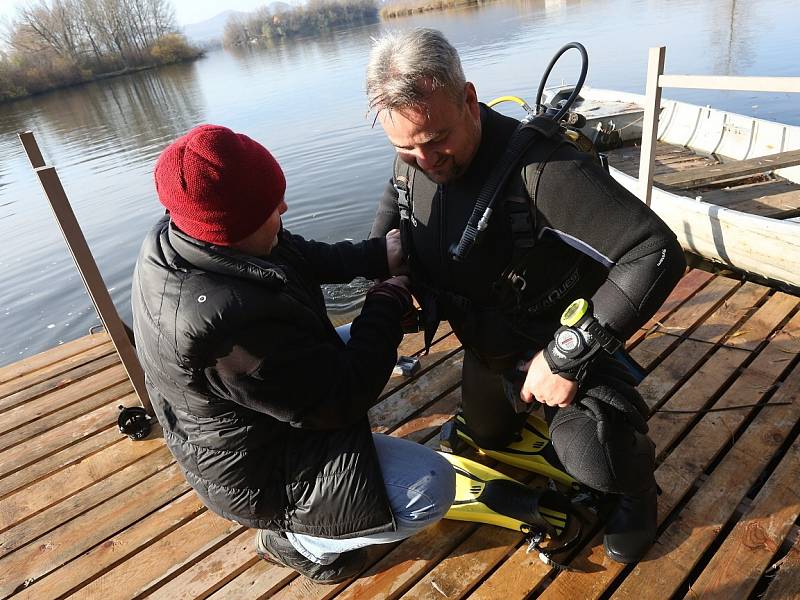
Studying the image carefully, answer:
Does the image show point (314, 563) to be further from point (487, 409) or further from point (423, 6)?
point (423, 6)

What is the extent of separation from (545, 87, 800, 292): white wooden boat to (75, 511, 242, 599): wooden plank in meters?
2.74

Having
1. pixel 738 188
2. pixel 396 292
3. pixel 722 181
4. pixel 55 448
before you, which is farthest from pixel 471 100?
pixel 738 188

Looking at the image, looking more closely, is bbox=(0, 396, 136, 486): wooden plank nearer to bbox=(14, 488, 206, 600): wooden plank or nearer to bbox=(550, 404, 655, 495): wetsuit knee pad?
bbox=(14, 488, 206, 600): wooden plank

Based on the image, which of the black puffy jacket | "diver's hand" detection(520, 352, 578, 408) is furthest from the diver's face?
"diver's hand" detection(520, 352, 578, 408)

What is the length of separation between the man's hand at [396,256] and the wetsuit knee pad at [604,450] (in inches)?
38.1

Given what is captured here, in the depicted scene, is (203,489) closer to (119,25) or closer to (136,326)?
(136,326)

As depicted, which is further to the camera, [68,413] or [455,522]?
[68,413]

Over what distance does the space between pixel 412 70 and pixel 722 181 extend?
5602 mm

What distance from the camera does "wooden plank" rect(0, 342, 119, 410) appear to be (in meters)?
4.11

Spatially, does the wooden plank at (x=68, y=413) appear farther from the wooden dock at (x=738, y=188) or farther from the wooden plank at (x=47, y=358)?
the wooden dock at (x=738, y=188)

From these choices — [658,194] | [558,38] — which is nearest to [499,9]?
[558,38]

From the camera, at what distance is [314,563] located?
2268mm

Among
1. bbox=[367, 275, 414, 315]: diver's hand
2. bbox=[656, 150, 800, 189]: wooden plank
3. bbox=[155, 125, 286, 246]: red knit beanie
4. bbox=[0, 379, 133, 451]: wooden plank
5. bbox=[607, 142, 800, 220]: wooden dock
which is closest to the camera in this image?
bbox=[155, 125, 286, 246]: red knit beanie

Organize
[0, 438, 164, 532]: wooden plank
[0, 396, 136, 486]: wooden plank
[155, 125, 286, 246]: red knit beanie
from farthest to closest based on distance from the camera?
[0, 396, 136, 486]: wooden plank < [0, 438, 164, 532]: wooden plank < [155, 125, 286, 246]: red knit beanie
